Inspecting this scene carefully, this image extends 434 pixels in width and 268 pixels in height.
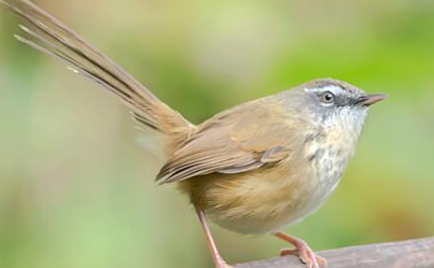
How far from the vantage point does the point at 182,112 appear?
14.5 feet

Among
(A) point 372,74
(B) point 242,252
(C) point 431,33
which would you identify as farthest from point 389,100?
(B) point 242,252

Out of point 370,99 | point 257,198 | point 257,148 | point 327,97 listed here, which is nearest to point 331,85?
point 327,97

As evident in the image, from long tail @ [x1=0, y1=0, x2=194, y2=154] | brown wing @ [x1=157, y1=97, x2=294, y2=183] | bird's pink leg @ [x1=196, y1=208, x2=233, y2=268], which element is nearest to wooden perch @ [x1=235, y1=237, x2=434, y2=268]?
bird's pink leg @ [x1=196, y1=208, x2=233, y2=268]

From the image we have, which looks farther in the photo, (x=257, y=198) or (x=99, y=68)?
(x=99, y=68)

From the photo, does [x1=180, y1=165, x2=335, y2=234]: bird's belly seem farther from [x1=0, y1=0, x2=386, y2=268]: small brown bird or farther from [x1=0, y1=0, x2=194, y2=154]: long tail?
[x1=0, y1=0, x2=194, y2=154]: long tail

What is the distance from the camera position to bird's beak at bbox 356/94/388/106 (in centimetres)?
383

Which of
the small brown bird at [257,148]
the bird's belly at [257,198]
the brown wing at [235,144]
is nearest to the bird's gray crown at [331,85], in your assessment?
the small brown bird at [257,148]

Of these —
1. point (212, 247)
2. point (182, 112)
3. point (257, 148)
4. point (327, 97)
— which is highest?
point (182, 112)

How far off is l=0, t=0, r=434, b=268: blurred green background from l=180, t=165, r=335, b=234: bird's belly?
340mm

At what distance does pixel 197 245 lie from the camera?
438 centimetres

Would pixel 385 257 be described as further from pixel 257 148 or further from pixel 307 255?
pixel 257 148

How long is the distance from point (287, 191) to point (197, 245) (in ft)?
2.36

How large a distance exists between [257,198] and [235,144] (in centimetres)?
21

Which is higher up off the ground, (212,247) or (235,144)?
(235,144)
